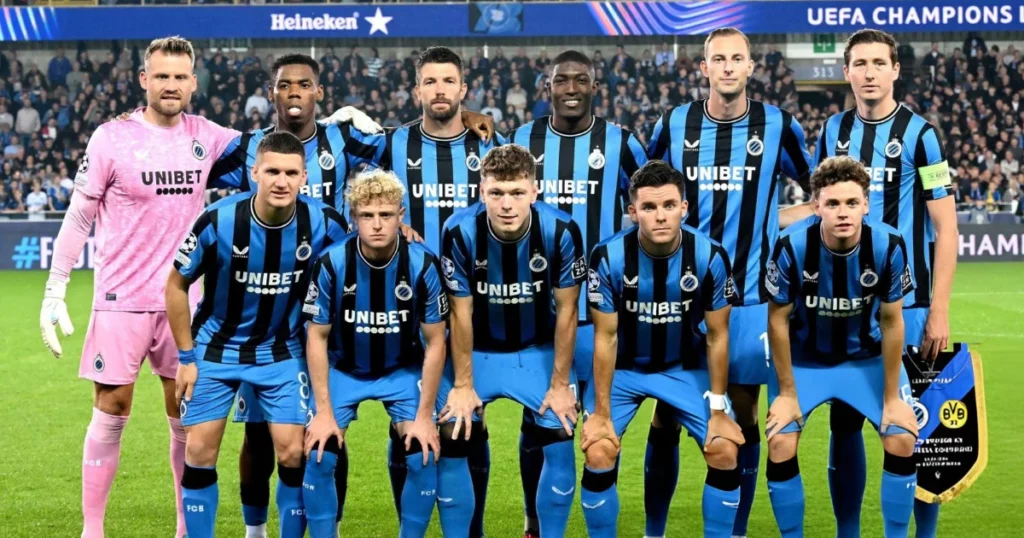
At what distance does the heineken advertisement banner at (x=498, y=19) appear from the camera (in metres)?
22.7

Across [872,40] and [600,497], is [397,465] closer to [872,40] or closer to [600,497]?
Answer: [600,497]

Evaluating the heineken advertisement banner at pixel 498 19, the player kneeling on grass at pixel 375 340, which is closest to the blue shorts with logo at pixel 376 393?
the player kneeling on grass at pixel 375 340

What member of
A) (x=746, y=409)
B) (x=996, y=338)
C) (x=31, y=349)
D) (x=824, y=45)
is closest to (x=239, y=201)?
(x=746, y=409)

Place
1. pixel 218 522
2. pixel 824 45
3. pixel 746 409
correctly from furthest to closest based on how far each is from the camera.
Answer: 1. pixel 824 45
2. pixel 218 522
3. pixel 746 409

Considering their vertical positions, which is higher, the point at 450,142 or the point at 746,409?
the point at 450,142

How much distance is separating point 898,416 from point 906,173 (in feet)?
3.32

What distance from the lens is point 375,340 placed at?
15.0 ft

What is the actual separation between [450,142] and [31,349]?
23.6 feet

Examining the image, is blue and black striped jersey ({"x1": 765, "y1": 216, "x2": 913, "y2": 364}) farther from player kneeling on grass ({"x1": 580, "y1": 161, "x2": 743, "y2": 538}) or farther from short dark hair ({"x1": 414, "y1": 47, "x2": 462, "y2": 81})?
short dark hair ({"x1": 414, "y1": 47, "x2": 462, "y2": 81})

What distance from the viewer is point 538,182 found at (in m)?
5.10

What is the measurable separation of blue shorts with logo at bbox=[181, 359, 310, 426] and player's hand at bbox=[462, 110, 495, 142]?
129 centimetres

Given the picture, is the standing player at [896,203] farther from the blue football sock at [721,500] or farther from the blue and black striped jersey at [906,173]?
the blue football sock at [721,500]

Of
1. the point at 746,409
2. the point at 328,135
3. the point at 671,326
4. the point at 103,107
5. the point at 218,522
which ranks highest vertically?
the point at 103,107

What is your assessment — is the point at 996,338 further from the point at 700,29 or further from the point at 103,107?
the point at 103,107
